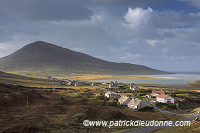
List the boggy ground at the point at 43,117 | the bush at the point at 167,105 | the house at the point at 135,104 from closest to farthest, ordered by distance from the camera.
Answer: the boggy ground at the point at 43,117 → the house at the point at 135,104 → the bush at the point at 167,105

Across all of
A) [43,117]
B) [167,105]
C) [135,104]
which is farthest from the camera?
[167,105]

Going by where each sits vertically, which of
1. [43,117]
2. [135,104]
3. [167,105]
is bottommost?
[167,105]

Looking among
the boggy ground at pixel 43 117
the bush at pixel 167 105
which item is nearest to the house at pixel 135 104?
the bush at pixel 167 105

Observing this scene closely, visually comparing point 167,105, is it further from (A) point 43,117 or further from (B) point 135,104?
(A) point 43,117

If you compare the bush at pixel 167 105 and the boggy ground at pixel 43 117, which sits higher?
the boggy ground at pixel 43 117

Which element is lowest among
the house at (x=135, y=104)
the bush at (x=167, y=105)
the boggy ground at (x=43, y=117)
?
the bush at (x=167, y=105)

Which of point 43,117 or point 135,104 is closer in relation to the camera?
point 43,117

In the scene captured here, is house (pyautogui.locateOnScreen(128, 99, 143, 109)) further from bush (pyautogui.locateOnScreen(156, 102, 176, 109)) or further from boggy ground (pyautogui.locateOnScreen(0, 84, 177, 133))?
boggy ground (pyautogui.locateOnScreen(0, 84, 177, 133))

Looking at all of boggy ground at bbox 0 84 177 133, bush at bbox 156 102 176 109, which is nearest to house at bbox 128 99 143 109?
bush at bbox 156 102 176 109

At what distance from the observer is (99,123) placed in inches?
1505

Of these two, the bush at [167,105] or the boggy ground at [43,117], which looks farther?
the bush at [167,105]

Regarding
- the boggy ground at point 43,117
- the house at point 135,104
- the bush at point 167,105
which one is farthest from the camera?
the bush at point 167,105

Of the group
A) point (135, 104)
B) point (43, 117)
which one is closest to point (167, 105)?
point (135, 104)

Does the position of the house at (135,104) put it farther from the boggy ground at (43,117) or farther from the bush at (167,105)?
the boggy ground at (43,117)
